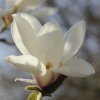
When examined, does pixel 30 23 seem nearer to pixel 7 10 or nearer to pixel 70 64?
pixel 70 64

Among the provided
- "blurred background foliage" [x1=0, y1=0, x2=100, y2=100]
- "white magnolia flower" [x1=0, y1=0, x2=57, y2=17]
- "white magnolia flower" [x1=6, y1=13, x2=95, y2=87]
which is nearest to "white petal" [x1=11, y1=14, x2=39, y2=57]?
"white magnolia flower" [x1=6, y1=13, x2=95, y2=87]

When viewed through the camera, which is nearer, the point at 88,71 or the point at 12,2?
the point at 88,71

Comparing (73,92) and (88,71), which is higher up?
(88,71)

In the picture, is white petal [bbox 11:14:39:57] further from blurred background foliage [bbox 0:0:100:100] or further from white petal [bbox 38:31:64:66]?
blurred background foliage [bbox 0:0:100:100]

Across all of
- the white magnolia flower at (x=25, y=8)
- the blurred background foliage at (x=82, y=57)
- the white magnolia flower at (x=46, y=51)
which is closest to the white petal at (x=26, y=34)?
the white magnolia flower at (x=46, y=51)

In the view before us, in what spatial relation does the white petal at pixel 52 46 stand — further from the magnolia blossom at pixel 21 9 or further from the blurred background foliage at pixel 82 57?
the blurred background foliage at pixel 82 57

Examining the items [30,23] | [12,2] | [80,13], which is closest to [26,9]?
[12,2]

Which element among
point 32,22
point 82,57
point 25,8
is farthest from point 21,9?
point 82,57
